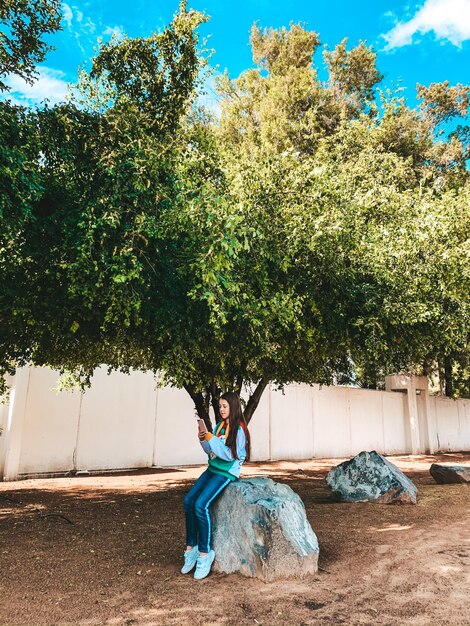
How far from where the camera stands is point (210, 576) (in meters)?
4.66

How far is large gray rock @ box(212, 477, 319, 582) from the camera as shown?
14.9 ft

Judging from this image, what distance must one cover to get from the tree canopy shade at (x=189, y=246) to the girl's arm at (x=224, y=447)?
58.5 inches

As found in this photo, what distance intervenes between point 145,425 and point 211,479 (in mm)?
9966

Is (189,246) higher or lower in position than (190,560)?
higher

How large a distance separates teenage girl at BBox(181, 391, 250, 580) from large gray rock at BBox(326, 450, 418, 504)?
4602mm

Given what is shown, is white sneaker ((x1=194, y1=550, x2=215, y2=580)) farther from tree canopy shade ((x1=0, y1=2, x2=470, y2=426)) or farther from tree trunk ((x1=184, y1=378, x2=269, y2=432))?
tree trunk ((x1=184, y1=378, x2=269, y2=432))

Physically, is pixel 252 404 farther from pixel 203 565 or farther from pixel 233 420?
pixel 203 565

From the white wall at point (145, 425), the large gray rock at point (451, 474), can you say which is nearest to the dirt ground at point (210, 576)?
the large gray rock at point (451, 474)

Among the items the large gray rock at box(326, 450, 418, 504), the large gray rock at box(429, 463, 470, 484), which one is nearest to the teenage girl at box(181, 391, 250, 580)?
the large gray rock at box(326, 450, 418, 504)

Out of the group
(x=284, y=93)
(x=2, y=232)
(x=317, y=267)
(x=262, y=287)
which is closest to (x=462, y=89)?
(x=284, y=93)

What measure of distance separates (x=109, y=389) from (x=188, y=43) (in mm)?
9473

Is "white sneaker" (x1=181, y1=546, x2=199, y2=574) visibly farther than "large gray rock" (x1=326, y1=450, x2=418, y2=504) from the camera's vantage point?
No

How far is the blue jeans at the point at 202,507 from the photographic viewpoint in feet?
15.4

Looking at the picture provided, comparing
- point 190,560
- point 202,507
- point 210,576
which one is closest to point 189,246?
point 202,507
